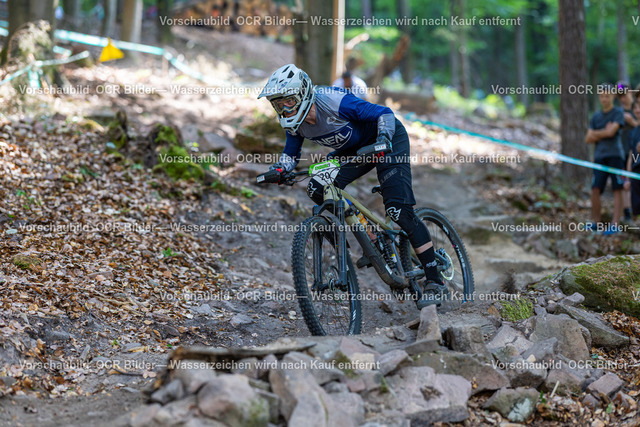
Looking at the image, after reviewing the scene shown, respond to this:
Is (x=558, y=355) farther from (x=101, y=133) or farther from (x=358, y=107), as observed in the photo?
(x=101, y=133)

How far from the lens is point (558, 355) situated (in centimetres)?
471

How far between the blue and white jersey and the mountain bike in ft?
0.89

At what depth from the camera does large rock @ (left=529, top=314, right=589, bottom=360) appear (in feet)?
15.8

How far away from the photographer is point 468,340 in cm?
449

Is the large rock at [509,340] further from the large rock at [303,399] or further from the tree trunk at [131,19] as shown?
the tree trunk at [131,19]

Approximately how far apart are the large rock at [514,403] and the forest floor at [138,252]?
209 centimetres

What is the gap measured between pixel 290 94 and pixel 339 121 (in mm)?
556

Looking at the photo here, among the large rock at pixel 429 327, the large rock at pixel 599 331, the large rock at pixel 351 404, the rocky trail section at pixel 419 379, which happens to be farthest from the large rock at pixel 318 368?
the large rock at pixel 599 331

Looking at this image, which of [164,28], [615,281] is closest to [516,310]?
[615,281]

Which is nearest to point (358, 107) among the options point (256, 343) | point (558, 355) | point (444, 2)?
point (256, 343)

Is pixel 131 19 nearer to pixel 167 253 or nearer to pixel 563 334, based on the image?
pixel 167 253

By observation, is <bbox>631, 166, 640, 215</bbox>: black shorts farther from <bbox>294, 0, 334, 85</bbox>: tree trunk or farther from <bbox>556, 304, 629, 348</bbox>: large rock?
<bbox>294, 0, 334, 85</bbox>: tree trunk

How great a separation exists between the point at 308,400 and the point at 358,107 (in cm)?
265

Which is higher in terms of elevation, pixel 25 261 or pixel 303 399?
pixel 25 261
